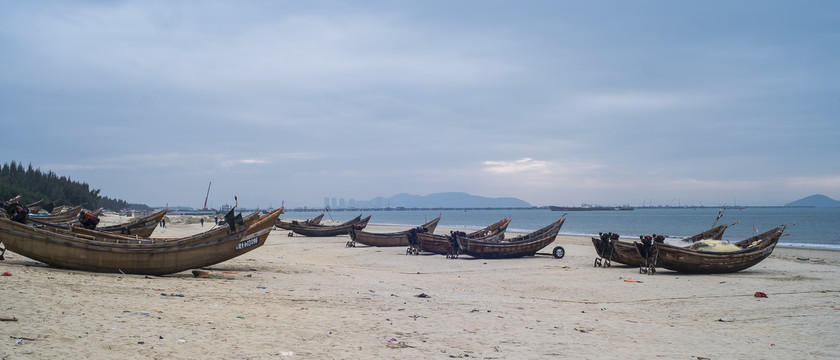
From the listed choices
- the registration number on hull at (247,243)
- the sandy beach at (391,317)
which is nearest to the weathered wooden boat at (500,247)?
→ the sandy beach at (391,317)

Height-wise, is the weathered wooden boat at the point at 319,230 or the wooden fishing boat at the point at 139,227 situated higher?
the wooden fishing boat at the point at 139,227

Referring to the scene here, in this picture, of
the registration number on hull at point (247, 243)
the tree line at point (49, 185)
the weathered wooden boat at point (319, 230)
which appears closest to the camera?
the registration number on hull at point (247, 243)

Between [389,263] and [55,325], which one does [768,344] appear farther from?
[389,263]

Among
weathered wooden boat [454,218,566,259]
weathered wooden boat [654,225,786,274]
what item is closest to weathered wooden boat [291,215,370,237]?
weathered wooden boat [454,218,566,259]

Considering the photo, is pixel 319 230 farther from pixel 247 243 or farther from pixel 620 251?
pixel 247 243

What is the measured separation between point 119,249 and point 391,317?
7.12 metres

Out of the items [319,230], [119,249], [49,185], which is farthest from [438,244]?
[49,185]

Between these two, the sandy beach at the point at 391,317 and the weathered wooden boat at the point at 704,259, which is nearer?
the sandy beach at the point at 391,317

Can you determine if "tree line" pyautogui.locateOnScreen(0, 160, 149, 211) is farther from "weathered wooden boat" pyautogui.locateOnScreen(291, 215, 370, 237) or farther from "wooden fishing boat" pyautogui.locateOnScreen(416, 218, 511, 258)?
"wooden fishing boat" pyautogui.locateOnScreen(416, 218, 511, 258)

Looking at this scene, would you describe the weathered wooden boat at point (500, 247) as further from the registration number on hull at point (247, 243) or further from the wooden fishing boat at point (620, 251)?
the registration number on hull at point (247, 243)

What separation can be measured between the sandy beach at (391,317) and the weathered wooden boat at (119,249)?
315 millimetres

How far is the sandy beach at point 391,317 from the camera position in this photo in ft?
21.4

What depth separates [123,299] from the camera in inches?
341

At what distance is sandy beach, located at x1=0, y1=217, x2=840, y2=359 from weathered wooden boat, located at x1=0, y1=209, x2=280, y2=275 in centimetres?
32
